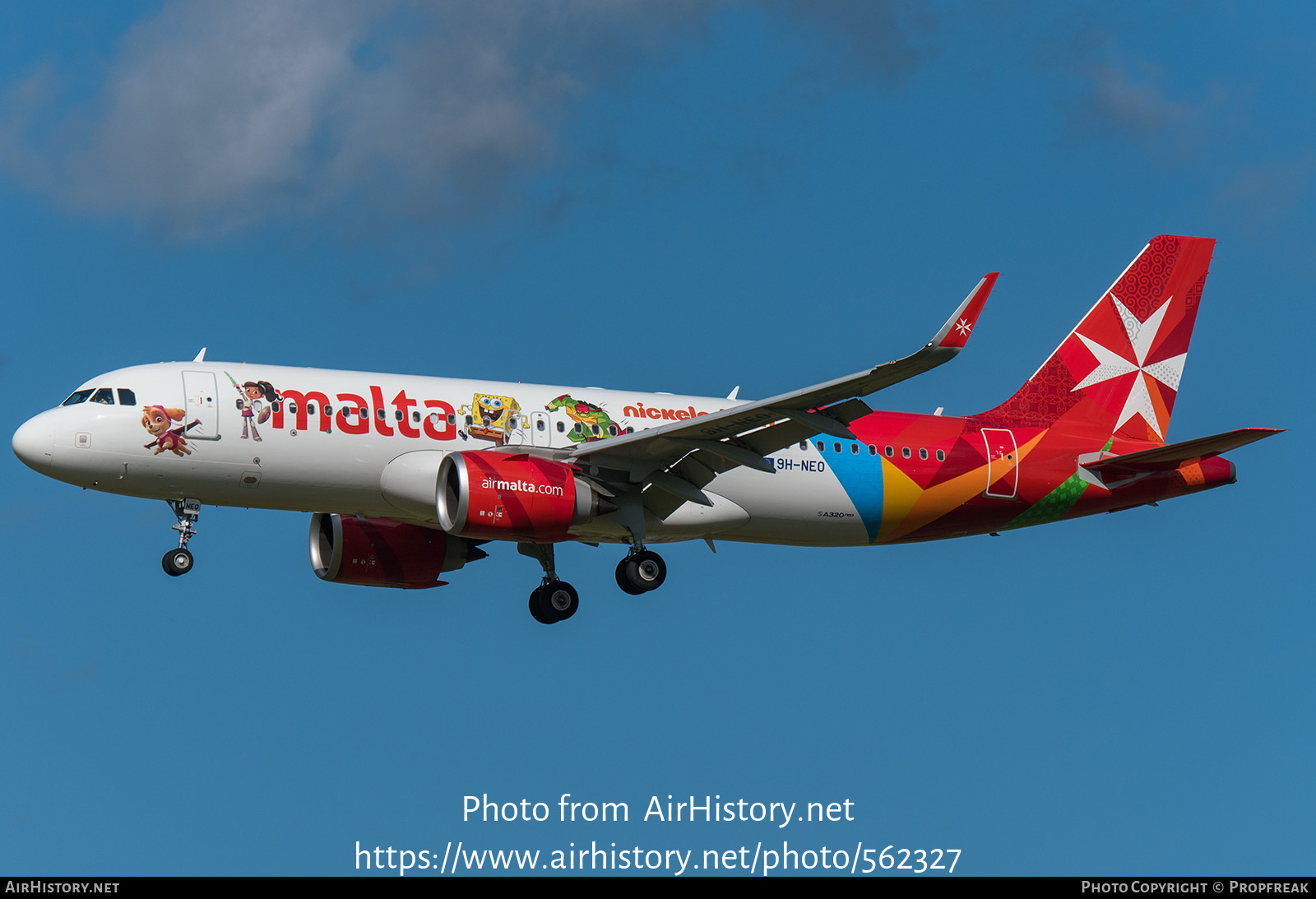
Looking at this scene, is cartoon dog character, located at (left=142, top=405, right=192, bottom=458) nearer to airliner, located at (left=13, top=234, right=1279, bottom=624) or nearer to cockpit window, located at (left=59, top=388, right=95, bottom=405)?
airliner, located at (left=13, top=234, right=1279, bottom=624)

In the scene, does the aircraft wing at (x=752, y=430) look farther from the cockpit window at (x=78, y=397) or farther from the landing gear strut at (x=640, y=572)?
the cockpit window at (x=78, y=397)

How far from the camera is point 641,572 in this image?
113 ft

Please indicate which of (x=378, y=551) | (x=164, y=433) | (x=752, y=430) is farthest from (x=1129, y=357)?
(x=164, y=433)

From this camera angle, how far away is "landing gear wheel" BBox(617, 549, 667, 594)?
3434 centimetres

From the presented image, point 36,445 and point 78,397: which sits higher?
point 78,397

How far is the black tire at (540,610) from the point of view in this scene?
120 ft

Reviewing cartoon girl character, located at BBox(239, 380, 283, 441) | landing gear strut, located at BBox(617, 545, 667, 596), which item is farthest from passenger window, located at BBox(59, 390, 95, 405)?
landing gear strut, located at BBox(617, 545, 667, 596)

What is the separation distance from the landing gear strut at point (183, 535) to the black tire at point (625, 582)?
835 centimetres

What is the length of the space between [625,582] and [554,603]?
2813mm

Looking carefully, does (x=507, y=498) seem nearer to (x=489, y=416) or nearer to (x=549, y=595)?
(x=489, y=416)

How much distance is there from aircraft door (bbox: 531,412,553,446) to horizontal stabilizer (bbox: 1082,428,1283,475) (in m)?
12.4

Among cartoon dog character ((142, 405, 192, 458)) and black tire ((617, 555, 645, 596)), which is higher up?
cartoon dog character ((142, 405, 192, 458))

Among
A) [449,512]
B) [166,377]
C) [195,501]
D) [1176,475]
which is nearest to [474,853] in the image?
[449,512]

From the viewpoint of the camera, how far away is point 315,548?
37688mm
